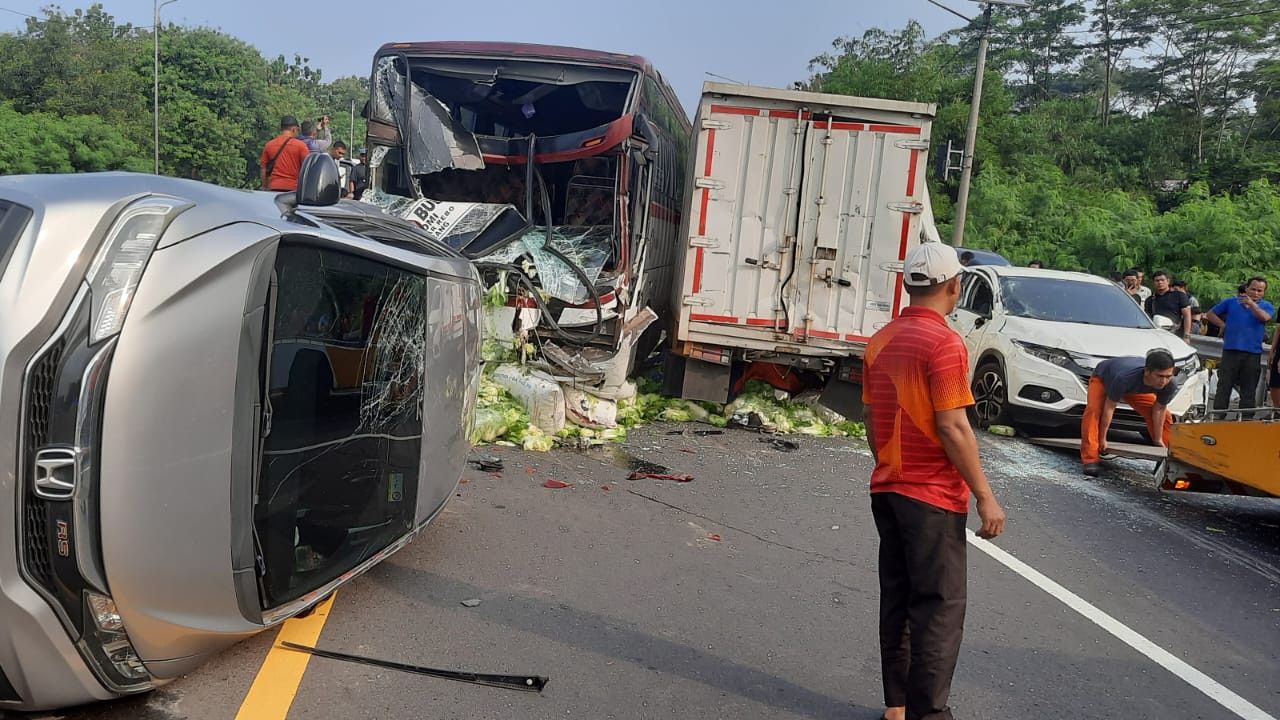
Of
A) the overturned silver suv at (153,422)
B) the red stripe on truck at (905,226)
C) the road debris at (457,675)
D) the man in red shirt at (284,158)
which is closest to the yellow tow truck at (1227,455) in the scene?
the red stripe on truck at (905,226)

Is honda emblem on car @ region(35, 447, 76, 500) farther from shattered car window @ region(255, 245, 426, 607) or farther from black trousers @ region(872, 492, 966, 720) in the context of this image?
black trousers @ region(872, 492, 966, 720)

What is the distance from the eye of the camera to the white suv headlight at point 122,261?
8.60ft

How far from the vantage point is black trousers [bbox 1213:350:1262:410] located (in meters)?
11.2

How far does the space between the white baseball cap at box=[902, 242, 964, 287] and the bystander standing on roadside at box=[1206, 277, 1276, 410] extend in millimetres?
9318

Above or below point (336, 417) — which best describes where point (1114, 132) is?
above

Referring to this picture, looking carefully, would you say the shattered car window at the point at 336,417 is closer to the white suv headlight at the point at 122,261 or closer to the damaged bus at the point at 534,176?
the white suv headlight at the point at 122,261

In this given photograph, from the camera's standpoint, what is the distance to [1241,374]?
11.3m

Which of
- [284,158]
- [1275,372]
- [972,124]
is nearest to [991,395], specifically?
[1275,372]

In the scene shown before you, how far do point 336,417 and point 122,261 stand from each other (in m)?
1.28

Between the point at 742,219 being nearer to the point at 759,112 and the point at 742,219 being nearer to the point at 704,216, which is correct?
the point at 704,216

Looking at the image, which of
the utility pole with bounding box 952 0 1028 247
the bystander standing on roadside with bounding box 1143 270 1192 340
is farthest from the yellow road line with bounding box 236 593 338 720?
the utility pole with bounding box 952 0 1028 247

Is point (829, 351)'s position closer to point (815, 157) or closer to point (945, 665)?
point (815, 157)

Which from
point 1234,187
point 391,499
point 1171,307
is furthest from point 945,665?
point 1234,187

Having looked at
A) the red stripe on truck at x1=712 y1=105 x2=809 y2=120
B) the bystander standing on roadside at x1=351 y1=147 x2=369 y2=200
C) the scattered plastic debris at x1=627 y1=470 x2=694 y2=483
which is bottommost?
the scattered plastic debris at x1=627 y1=470 x2=694 y2=483
